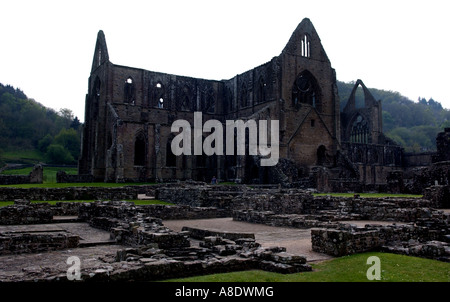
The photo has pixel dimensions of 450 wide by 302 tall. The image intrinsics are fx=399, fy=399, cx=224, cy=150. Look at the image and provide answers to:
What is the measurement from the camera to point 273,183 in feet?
115

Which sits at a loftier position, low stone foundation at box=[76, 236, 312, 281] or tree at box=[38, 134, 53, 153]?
tree at box=[38, 134, 53, 153]

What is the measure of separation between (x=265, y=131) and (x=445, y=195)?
22.4m

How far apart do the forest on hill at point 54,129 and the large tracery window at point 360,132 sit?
36.4 metres

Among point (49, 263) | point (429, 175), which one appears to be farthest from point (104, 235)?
point (429, 175)

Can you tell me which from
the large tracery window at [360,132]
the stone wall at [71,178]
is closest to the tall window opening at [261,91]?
the large tracery window at [360,132]

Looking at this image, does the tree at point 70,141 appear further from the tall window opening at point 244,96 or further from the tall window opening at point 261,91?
the tall window opening at point 261,91

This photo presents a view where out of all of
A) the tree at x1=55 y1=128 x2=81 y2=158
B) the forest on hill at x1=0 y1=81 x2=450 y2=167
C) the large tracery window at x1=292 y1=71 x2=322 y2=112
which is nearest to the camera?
the large tracery window at x1=292 y1=71 x2=322 y2=112

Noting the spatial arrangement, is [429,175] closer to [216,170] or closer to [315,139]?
[315,139]

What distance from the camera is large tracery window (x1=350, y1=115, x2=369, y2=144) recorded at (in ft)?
194

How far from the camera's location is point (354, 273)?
752 centimetres

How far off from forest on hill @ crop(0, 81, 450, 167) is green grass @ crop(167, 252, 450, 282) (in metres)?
62.4

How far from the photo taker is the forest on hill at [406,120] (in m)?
101

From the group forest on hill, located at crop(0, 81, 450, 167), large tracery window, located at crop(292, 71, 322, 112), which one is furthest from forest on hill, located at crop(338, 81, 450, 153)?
large tracery window, located at crop(292, 71, 322, 112)

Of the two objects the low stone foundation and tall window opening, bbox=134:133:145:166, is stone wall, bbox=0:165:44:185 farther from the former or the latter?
the low stone foundation
